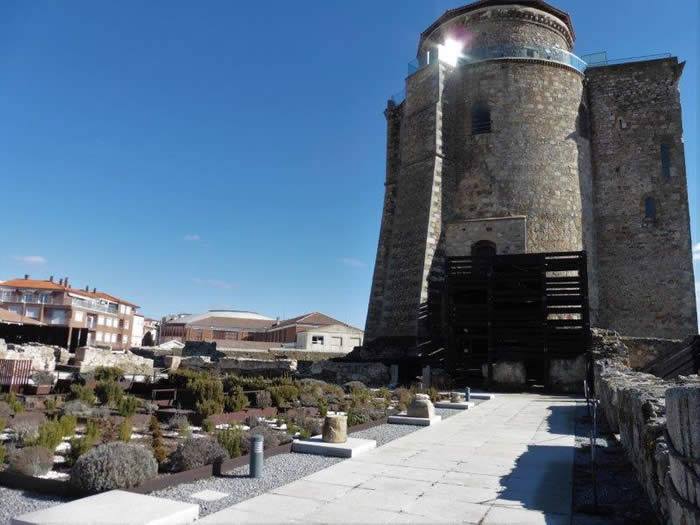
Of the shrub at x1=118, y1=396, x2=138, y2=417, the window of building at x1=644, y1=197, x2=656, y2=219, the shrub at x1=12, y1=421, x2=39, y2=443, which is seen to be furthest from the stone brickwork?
the shrub at x1=12, y1=421, x2=39, y2=443

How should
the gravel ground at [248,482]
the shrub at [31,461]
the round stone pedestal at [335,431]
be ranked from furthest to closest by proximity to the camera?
the round stone pedestal at [335,431], the shrub at [31,461], the gravel ground at [248,482]

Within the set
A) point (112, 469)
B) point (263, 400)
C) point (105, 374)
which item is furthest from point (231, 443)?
point (105, 374)

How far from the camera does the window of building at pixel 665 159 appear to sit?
24.6 metres

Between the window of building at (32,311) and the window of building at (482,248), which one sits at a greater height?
the window of building at (482,248)

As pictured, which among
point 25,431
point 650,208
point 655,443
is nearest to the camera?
point 655,443

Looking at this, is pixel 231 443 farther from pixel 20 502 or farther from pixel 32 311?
pixel 32 311

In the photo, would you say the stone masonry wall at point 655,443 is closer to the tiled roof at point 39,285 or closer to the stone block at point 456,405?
the stone block at point 456,405

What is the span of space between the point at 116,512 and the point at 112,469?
43.6 inches

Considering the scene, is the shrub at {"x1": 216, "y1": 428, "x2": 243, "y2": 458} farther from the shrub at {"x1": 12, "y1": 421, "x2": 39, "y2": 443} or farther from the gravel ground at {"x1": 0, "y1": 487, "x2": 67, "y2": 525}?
the shrub at {"x1": 12, "y1": 421, "x2": 39, "y2": 443}

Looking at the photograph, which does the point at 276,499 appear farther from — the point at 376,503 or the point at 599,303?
the point at 599,303

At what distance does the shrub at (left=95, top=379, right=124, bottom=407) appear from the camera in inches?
459

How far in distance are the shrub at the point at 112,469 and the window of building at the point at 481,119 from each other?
22306 millimetres

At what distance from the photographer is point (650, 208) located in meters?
24.6

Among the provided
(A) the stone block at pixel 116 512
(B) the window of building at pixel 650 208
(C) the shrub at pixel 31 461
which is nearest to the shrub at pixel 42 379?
(C) the shrub at pixel 31 461
